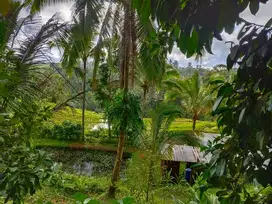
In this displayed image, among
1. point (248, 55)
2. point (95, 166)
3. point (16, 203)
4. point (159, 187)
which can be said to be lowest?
point (95, 166)

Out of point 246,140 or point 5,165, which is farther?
point 5,165

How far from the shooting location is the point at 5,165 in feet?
3.39

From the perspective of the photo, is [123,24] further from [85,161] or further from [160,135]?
[85,161]

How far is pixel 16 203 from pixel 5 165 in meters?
0.13

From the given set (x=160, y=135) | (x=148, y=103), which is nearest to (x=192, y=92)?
(x=148, y=103)

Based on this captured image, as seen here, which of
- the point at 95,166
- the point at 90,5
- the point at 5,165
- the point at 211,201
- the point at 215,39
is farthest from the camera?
the point at 95,166

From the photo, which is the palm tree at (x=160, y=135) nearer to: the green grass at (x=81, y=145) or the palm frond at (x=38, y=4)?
the palm frond at (x=38, y=4)

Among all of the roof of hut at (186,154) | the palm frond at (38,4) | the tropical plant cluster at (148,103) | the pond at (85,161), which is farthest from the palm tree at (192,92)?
the palm frond at (38,4)

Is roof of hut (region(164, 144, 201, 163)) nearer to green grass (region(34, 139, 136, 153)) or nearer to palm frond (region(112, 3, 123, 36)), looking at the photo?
green grass (region(34, 139, 136, 153))

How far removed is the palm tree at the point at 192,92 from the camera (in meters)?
11.2

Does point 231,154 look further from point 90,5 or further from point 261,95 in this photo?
point 90,5

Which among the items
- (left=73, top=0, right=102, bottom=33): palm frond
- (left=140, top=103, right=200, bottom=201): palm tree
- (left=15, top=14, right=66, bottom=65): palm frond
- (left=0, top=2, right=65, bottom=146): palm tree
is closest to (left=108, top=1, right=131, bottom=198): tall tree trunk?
(left=73, top=0, right=102, bottom=33): palm frond

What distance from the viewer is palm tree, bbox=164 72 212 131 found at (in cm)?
1125

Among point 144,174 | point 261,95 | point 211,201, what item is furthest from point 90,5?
point 261,95
